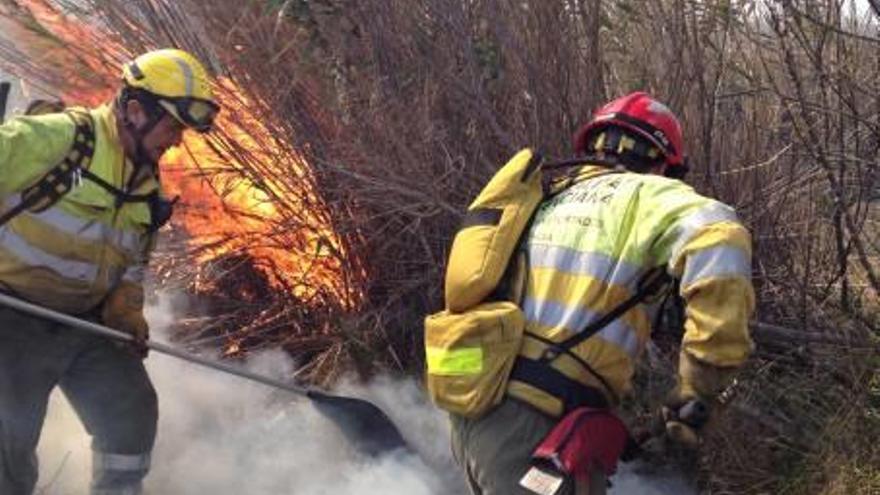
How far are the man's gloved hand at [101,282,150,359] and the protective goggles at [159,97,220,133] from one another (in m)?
0.78

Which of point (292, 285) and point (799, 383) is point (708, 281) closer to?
point (799, 383)

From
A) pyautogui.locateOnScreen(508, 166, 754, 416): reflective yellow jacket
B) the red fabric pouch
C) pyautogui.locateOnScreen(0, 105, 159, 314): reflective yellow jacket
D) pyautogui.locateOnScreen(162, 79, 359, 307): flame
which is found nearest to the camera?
pyautogui.locateOnScreen(508, 166, 754, 416): reflective yellow jacket

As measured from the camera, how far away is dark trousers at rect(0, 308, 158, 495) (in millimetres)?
4199

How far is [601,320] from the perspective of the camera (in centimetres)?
304

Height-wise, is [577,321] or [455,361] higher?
[577,321]

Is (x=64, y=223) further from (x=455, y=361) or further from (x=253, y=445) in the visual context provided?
(x=455, y=361)

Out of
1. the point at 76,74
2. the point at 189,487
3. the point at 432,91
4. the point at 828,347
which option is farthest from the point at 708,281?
the point at 76,74

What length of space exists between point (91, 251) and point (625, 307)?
2325mm

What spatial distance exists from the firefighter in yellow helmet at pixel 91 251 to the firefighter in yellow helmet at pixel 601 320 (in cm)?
184

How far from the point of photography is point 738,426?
14.6ft

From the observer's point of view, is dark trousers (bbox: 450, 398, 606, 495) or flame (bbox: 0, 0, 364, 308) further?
flame (bbox: 0, 0, 364, 308)

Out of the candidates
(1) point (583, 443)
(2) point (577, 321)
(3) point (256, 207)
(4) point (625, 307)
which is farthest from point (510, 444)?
(3) point (256, 207)

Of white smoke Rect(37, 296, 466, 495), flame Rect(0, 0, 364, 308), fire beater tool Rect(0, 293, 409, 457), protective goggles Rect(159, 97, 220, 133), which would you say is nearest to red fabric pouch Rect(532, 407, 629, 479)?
white smoke Rect(37, 296, 466, 495)

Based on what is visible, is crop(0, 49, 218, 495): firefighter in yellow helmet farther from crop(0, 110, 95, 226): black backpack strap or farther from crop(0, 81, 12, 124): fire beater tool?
crop(0, 81, 12, 124): fire beater tool
